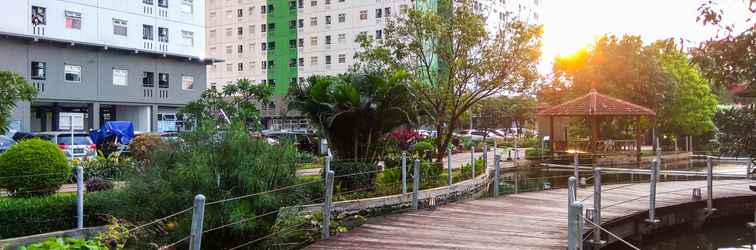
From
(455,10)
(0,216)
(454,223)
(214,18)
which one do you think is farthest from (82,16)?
(214,18)

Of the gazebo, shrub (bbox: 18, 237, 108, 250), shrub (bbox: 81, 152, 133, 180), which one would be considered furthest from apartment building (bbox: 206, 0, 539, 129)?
shrub (bbox: 18, 237, 108, 250)

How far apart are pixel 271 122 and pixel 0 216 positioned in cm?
5212

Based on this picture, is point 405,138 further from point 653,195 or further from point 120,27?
point 120,27

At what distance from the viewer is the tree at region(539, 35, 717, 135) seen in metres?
32.9

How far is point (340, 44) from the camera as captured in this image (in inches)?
2416

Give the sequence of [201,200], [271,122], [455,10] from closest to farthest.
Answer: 1. [201,200]
2. [455,10]
3. [271,122]

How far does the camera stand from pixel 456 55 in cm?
1864

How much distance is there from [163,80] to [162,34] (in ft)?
8.82

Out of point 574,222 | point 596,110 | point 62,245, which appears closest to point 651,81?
point 596,110

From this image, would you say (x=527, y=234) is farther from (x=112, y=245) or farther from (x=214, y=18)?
(x=214, y=18)

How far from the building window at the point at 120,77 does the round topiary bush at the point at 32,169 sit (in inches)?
1000

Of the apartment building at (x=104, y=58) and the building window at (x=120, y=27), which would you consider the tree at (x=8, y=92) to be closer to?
the apartment building at (x=104, y=58)

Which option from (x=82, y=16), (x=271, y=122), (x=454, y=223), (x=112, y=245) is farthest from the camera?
(x=271, y=122)

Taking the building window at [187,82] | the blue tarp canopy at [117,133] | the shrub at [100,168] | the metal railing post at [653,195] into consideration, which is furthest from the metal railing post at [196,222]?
the building window at [187,82]
